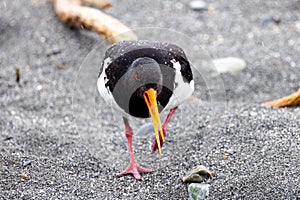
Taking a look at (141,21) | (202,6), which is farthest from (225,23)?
(141,21)

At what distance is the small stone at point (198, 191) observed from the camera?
10.1 ft

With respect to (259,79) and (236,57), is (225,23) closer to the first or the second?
(236,57)

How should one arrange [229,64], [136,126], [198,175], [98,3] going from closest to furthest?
[198,175]
[136,126]
[229,64]
[98,3]

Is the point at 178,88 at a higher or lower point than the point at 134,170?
higher

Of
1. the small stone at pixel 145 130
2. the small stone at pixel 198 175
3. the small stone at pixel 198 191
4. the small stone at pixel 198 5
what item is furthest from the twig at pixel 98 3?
the small stone at pixel 198 191

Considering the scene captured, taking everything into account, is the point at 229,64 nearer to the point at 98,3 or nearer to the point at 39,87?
the point at 98,3

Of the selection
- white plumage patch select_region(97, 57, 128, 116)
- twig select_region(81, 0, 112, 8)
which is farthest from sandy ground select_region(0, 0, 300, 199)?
white plumage patch select_region(97, 57, 128, 116)

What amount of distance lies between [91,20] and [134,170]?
6.99 feet

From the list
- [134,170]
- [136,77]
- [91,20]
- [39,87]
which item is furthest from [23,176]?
[91,20]

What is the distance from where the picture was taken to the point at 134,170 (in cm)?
350

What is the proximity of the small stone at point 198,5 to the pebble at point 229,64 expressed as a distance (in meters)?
1.16

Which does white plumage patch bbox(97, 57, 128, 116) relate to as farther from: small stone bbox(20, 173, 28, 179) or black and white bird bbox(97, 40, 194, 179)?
small stone bbox(20, 173, 28, 179)

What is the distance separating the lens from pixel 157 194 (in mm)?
3223

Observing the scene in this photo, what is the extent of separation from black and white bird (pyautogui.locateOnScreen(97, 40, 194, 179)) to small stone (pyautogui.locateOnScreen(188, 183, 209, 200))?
0.30 meters
